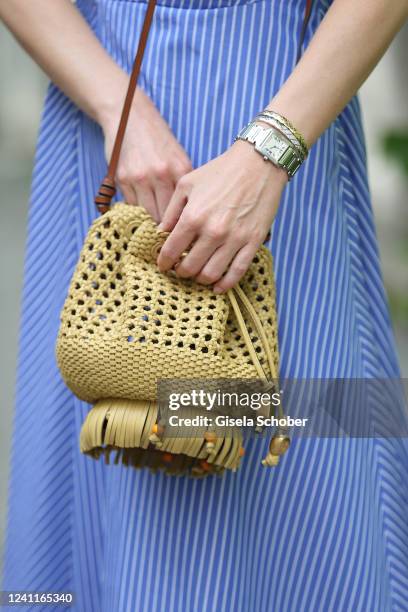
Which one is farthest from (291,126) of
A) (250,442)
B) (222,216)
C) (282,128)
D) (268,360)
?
(250,442)

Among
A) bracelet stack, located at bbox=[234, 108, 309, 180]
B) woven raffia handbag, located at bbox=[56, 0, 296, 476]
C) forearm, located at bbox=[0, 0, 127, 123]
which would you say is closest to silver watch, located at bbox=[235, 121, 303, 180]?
bracelet stack, located at bbox=[234, 108, 309, 180]

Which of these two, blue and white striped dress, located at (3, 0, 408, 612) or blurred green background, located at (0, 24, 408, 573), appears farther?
blurred green background, located at (0, 24, 408, 573)

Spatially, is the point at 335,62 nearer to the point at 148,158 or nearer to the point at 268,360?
the point at 148,158

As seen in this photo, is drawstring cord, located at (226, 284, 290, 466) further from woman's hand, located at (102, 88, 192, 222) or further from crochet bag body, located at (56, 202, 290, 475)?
woman's hand, located at (102, 88, 192, 222)

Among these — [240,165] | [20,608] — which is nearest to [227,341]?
[240,165]

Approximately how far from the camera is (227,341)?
1055 millimetres

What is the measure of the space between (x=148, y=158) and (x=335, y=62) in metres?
0.24

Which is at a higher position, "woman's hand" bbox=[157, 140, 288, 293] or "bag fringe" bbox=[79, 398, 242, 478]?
"woman's hand" bbox=[157, 140, 288, 293]

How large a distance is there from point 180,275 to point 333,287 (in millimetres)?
229

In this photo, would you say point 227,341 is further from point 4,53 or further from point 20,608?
point 4,53

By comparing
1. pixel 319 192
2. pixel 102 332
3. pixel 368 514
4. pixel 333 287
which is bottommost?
pixel 368 514

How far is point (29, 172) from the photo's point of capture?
4996 millimetres

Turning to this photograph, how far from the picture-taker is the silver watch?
107cm

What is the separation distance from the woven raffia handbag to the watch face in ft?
0.35
